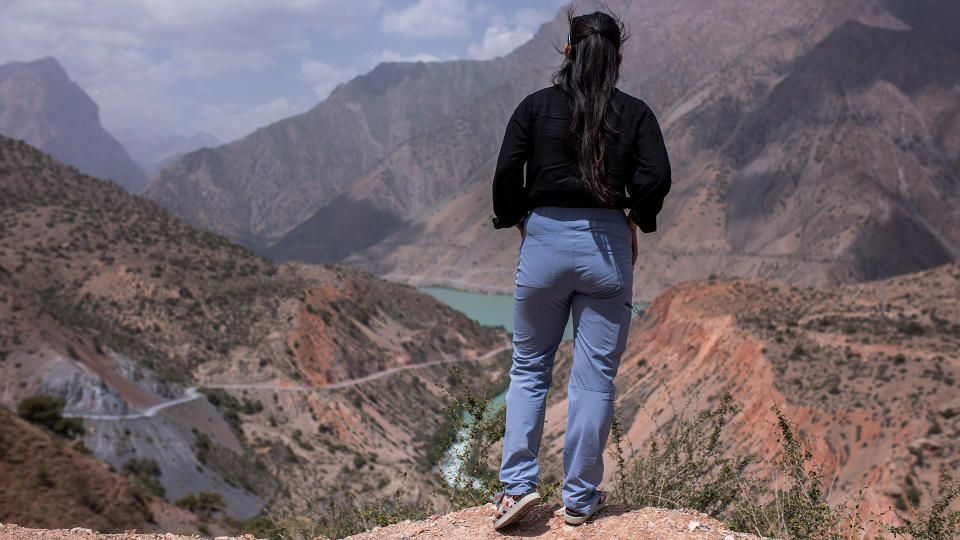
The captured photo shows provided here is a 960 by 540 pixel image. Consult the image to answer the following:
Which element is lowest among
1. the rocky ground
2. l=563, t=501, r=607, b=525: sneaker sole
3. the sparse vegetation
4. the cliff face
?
the sparse vegetation

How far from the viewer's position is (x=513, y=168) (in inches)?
159

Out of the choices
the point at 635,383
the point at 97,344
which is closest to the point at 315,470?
the point at 97,344

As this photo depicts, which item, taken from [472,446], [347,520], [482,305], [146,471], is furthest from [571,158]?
[482,305]

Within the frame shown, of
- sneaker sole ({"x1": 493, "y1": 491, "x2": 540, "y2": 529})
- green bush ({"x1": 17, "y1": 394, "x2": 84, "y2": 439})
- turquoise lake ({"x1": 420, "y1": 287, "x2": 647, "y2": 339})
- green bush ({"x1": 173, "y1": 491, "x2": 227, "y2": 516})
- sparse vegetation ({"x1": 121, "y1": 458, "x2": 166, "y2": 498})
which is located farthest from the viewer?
turquoise lake ({"x1": 420, "y1": 287, "x2": 647, "y2": 339})

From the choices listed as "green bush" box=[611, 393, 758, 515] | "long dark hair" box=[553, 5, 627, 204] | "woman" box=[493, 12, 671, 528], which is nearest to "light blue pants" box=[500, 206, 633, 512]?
"woman" box=[493, 12, 671, 528]

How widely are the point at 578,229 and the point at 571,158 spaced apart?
389 mm

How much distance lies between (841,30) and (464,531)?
454 feet

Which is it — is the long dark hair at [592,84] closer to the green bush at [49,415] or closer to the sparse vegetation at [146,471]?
the sparse vegetation at [146,471]

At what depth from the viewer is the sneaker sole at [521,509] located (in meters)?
4.00

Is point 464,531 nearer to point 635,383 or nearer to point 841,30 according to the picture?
point 635,383

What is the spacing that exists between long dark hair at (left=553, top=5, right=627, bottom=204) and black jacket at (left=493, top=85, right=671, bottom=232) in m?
0.05

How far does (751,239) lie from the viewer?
102 m

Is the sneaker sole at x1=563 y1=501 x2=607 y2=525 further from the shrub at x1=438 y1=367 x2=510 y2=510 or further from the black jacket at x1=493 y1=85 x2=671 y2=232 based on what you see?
the black jacket at x1=493 y1=85 x2=671 y2=232

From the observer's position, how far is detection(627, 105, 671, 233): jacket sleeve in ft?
12.9
